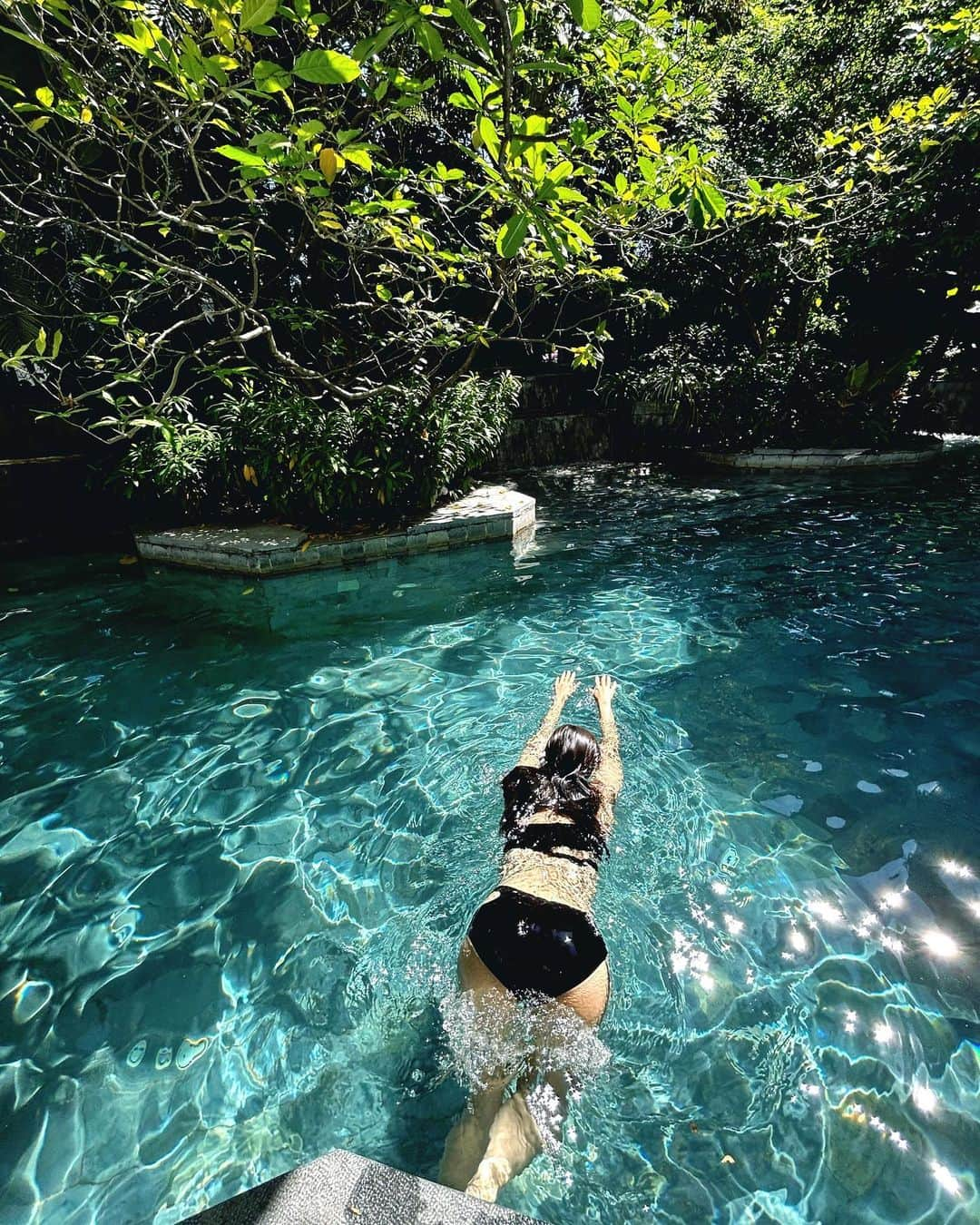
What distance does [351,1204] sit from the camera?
1304mm

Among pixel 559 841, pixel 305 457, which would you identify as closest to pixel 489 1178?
pixel 559 841

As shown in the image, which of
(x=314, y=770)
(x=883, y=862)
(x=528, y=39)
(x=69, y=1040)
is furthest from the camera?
(x=528, y=39)

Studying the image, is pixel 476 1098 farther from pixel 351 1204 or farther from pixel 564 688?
pixel 564 688

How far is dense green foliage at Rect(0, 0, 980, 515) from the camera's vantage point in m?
4.01

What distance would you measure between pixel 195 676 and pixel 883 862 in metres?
5.50

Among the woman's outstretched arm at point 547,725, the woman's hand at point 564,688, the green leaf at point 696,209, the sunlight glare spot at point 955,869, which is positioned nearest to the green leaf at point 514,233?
the green leaf at point 696,209

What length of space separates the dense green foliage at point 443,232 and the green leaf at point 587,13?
1 centimetres

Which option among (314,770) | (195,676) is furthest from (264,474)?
(314,770)

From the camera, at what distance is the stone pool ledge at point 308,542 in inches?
327

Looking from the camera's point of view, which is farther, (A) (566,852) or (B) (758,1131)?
(A) (566,852)

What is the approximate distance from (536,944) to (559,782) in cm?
99

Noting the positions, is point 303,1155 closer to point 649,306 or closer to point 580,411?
point 580,411

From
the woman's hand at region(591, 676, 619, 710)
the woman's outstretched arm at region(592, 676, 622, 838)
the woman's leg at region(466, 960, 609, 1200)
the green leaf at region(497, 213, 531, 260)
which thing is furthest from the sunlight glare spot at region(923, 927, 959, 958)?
the green leaf at region(497, 213, 531, 260)

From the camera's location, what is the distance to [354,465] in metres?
8.72
